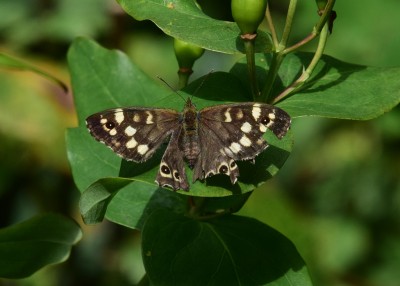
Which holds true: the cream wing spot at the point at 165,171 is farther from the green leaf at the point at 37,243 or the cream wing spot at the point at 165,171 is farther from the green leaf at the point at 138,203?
the green leaf at the point at 37,243

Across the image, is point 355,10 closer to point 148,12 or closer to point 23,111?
point 23,111

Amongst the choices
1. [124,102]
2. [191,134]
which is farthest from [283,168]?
[191,134]

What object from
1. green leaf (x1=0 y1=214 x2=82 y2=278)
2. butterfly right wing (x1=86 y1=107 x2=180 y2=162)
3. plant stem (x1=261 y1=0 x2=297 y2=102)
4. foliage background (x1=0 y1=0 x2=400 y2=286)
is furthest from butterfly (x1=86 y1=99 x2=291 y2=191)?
foliage background (x1=0 y1=0 x2=400 y2=286)

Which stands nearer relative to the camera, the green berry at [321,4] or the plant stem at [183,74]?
the green berry at [321,4]

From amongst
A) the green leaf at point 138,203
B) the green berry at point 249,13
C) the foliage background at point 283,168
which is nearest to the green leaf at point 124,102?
the green leaf at point 138,203

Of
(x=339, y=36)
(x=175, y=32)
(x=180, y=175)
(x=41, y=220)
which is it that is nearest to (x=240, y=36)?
(x=175, y=32)

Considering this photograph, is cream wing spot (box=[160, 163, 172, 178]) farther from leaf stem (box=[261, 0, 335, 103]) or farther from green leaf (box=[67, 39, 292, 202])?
leaf stem (box=[261, 0, 335, 103])

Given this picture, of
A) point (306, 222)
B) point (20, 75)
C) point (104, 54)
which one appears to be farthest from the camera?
point (20, 75)
